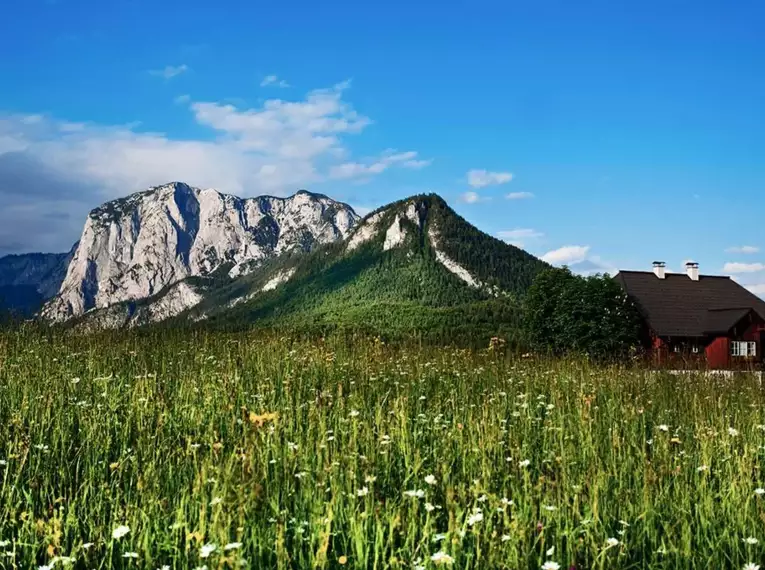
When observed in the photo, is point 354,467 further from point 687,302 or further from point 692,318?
point 687,302

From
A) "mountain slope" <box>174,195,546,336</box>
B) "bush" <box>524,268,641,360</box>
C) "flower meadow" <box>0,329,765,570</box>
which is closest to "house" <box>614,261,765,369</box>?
"bush" <box>524,268,641,360</box>

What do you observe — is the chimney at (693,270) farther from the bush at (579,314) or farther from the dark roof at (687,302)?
the bush at (579,314)

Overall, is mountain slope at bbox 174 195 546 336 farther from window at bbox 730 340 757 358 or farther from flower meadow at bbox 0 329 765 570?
flower meadow at bbox 0 329 765 570

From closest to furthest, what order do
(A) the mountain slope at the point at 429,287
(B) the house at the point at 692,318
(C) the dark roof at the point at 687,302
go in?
(B) the house at the point at 692,318
(C) the dark roof at the point at 687,302
(A) the mountain slope at the point at 429,287

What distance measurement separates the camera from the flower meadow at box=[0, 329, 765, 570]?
445 centimetres

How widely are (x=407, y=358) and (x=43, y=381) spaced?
6220mm

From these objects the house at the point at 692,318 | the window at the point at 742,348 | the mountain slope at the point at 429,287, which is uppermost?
the mountain slope at the point at 429,287

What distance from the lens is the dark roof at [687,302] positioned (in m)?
56.3

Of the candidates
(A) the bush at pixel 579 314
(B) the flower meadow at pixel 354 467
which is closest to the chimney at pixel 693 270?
(A) the bush at pixel 579 314

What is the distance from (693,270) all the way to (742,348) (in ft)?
30.9

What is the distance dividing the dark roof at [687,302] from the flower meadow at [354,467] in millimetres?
46789

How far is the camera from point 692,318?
57.8m

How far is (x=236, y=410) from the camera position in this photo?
336 inches

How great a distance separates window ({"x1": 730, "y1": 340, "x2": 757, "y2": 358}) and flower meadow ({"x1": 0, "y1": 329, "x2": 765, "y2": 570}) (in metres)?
48.2
